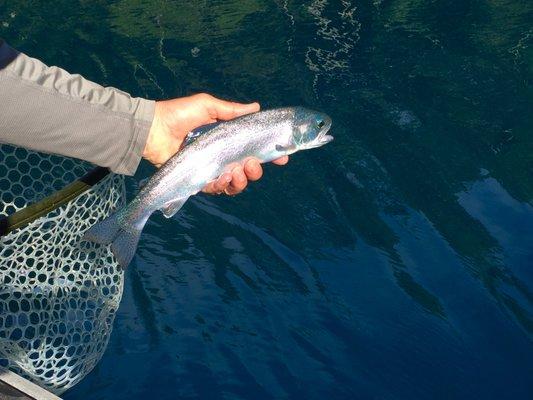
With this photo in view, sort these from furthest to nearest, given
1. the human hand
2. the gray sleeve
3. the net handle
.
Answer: the human hand < the net handle < the gray sleeve

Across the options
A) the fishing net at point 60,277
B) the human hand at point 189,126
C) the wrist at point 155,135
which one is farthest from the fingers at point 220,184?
the fishing net at point 60,277

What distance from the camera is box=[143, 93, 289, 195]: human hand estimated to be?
4355 mm

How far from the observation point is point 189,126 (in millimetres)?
4609

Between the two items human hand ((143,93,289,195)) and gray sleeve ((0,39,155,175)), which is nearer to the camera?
gray sleeve ((0,39,155,175))

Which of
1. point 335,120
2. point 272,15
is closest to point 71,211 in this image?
point 335,120

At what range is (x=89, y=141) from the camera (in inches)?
149

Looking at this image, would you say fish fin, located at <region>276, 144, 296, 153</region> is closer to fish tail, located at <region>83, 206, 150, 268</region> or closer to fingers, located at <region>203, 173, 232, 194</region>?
fingers, located at <region>203, 173, 232, 194</region>

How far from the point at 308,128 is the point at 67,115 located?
1.55 metres

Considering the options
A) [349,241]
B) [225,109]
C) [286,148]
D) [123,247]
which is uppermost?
[225,109]

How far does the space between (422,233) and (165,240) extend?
2.47 m

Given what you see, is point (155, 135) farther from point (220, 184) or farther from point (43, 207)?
point (43, 207)

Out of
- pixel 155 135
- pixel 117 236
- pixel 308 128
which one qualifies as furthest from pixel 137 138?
pixel 308 128

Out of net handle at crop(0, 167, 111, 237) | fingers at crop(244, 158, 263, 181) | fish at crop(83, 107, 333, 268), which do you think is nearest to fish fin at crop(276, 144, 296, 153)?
fish at crop(83, 107, 333, 268)

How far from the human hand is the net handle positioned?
46 centimetres
